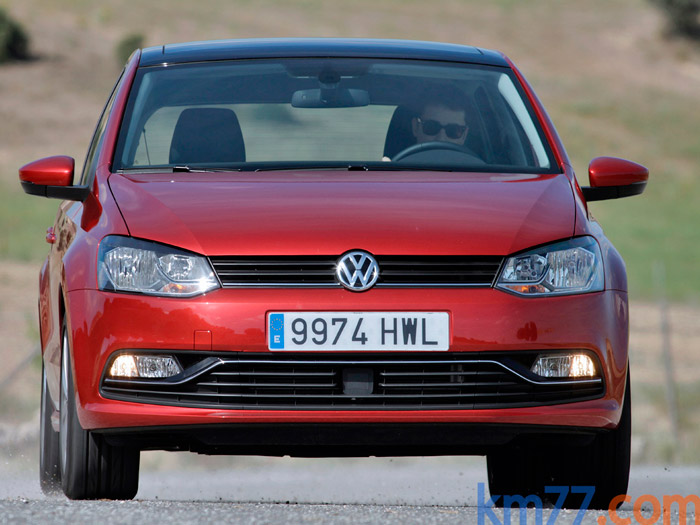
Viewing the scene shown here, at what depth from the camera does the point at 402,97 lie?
6.16 meters

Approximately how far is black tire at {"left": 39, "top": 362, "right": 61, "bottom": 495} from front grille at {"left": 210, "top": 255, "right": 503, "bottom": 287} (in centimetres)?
170

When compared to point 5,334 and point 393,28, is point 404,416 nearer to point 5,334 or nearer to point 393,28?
point 5,334

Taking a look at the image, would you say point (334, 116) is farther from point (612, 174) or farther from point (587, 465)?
point (587, 465)

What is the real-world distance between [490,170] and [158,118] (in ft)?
4.55

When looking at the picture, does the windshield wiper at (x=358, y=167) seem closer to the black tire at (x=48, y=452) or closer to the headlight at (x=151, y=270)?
the headlight at (x=151, y=270)

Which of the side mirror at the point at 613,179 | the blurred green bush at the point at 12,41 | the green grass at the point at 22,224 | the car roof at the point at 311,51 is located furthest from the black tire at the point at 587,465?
the blurred green bush at the point at 12,41

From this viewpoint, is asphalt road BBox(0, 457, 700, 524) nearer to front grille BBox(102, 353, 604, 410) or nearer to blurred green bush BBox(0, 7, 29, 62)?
front grille BBox(102, 353, 604, 410)

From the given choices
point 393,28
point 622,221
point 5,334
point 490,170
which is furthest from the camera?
point 393,28

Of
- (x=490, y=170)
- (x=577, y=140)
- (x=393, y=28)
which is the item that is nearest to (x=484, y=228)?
(x=490, y=170)

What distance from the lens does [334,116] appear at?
6.24m

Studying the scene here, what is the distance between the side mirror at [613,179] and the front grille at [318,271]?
1150 mm

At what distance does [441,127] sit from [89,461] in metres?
2.01

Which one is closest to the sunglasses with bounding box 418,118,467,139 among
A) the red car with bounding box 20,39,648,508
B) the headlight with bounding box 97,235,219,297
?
the red car with bounding box 20,39,648,508

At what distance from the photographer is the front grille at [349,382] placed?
15.4ft
